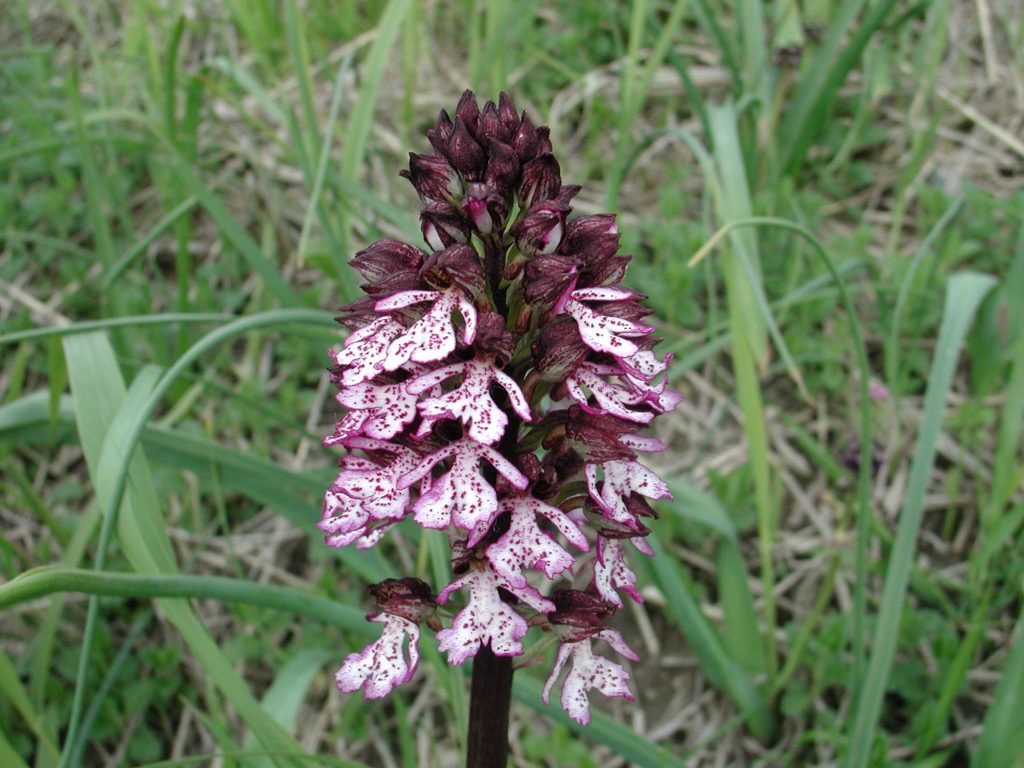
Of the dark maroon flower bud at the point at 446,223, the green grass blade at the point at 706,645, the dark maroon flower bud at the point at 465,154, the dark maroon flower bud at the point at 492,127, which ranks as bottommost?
the green grass blade at the point at 706,645

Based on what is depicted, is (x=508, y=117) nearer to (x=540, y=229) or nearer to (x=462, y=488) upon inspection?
(x=540, y=229)

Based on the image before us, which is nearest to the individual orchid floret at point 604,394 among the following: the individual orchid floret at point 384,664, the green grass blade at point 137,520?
the individual orchid floret at point 384,664

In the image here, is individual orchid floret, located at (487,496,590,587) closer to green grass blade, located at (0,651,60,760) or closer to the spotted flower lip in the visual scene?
the spotted flower lip

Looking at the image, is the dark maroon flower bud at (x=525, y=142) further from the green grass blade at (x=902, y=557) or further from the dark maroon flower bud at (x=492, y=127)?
the green grass blade at (x=902, y=557)

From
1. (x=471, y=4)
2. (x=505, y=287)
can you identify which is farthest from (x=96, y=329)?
(x=471, y=4)

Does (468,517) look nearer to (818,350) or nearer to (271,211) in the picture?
(818,350)

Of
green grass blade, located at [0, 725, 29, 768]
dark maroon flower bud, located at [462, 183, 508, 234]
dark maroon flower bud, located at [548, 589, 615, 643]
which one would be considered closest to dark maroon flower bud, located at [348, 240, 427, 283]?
dark maroon flower bud, located at [462, 183, 508, 234]
